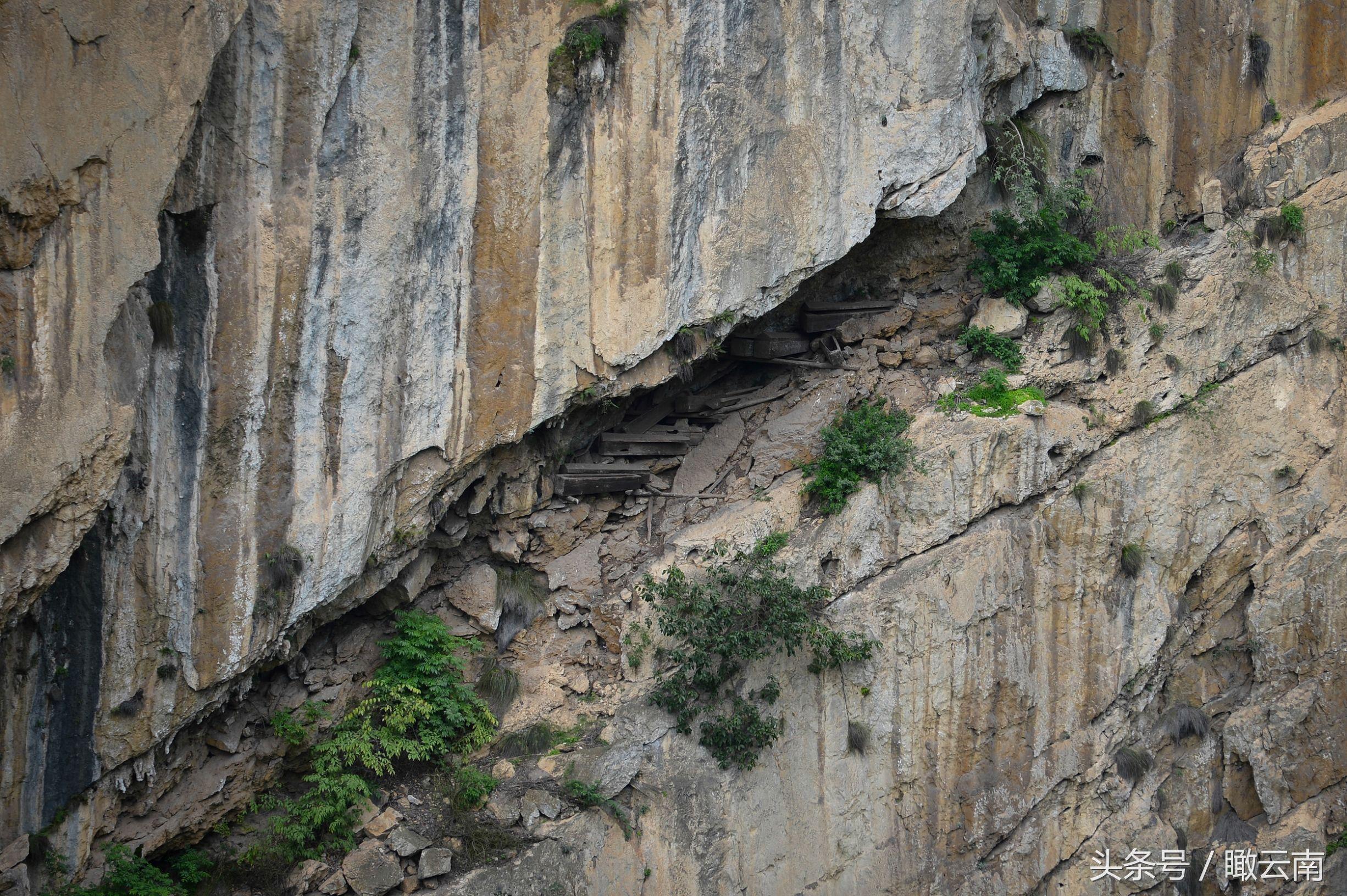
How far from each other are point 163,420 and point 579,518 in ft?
15.1

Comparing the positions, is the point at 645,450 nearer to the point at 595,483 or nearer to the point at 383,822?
the point at 595,483

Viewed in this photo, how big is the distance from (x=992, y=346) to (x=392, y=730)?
7.73m

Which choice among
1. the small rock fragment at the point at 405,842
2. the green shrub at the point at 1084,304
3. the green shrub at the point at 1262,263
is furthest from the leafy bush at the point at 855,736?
the green shrub at the point at 1262,263

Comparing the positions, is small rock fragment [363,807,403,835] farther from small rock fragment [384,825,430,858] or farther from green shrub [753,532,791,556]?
green shrub [753,532,791,556]

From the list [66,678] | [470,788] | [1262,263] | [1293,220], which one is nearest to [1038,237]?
[1262,263]

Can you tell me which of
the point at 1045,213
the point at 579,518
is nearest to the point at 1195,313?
the point at 1045,213

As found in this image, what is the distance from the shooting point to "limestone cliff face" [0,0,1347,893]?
9117mm

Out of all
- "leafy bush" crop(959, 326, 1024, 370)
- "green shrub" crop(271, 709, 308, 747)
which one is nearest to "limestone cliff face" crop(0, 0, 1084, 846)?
"green shrub" crop(271, 709, 308, 747)

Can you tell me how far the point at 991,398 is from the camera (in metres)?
Result: 12.4

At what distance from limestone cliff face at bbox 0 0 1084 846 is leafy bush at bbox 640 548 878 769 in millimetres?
2178

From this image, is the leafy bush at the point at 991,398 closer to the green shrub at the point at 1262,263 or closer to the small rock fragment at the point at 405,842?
the green shrub at the point at 1262,263

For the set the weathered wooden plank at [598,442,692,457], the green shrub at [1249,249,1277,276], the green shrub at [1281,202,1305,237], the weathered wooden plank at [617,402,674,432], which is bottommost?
the weathered wooden plank at [598,442,692,457]

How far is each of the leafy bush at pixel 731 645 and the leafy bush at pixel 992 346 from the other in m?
3.44

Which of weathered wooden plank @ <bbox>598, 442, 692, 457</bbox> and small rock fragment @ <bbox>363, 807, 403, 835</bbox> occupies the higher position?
weathered wooden plank @ <bbox>598, 442, 692, 457</bbox>
